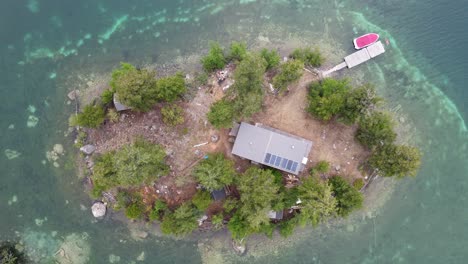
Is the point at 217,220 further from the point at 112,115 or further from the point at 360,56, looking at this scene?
the point at 360,56

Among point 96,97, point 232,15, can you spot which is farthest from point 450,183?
point 96,97

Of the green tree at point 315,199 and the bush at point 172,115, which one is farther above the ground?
the bush at point 172,115

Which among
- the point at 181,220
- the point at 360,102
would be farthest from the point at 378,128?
the point at 181,220

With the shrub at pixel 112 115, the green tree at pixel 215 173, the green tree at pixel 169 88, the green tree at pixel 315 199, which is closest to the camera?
the green tree at pixel 315 199

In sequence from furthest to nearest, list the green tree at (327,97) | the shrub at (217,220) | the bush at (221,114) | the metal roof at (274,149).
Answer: the shrub at (217,220) < the metal roof at (274,149) < the green tree at (327,97) < the bush at (221,114)

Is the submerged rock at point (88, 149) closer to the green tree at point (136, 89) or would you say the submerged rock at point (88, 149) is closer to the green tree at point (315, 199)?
the green tree at point (136, 89)

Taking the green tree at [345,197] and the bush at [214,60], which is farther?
the bush at [214,60]

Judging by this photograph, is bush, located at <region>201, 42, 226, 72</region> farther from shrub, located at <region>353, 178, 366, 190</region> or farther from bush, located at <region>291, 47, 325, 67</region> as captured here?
shrub, located at <region>353, 178, 366, 190</region>

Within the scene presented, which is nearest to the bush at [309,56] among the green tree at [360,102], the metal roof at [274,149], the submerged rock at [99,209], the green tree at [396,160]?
the green tree at [360,102]
